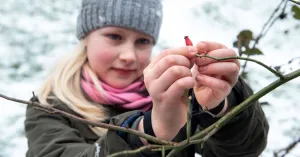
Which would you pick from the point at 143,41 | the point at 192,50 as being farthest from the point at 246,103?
the point at 143,41

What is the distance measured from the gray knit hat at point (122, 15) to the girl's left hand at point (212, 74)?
2.55ft

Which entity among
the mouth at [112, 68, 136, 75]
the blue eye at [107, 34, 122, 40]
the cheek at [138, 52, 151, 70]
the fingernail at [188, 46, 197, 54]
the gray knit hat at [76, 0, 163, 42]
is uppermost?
the fingernail at [188, 46, 197, 54]

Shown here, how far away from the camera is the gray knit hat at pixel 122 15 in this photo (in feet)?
5.43

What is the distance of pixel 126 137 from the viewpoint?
977mm

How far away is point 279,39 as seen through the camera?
357cm

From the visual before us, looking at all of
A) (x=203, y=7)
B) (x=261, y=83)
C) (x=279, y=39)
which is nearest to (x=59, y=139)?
(x=261, y=83)

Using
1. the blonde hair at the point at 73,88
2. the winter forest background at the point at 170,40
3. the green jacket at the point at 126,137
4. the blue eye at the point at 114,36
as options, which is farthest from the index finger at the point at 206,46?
the winter forest background at the point at 170,40

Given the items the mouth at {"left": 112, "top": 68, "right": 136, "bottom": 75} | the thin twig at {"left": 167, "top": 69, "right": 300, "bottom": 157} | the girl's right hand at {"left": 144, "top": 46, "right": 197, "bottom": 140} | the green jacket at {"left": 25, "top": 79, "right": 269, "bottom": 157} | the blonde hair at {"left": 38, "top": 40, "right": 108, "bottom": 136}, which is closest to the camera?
the thin twig at {"left": 167, "top": 69, "right": 300, "bottom": 157}

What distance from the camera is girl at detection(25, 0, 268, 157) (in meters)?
0.85

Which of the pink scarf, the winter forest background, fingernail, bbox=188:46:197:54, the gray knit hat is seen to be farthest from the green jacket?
the winter forest background

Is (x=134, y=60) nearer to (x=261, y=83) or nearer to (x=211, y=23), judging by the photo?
(x=261, y=83)

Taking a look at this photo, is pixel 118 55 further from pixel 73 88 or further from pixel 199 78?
pixel 199 78

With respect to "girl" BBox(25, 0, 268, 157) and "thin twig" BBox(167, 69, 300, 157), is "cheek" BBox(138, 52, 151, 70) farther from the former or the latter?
"thin twig" BBox(167, 69, 300, 157)

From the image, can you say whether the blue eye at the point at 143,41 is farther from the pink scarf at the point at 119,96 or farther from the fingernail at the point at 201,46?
the fingernail at the point at 201,46
